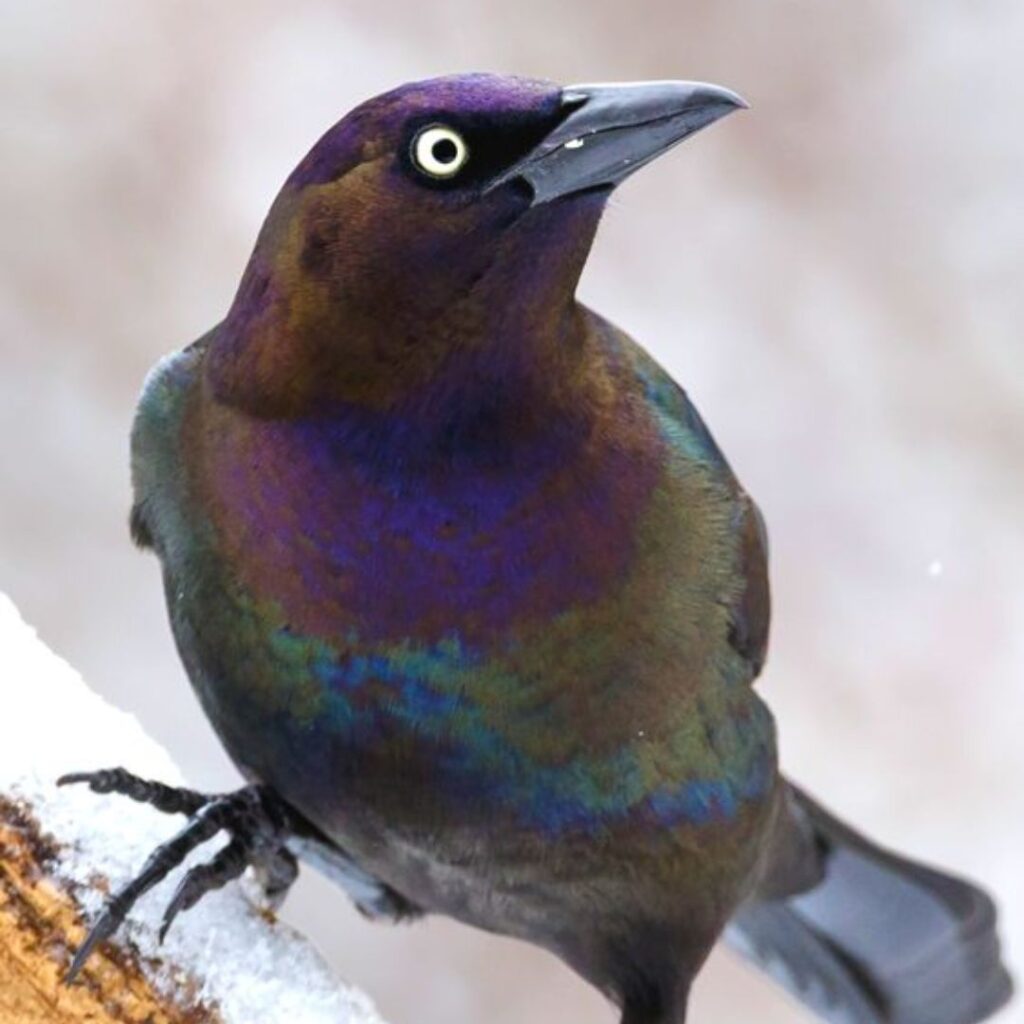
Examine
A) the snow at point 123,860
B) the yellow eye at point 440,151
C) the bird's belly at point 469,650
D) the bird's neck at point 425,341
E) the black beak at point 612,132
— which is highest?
the black beak at point 612,132

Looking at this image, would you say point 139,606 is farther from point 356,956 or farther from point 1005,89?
point 1005,89

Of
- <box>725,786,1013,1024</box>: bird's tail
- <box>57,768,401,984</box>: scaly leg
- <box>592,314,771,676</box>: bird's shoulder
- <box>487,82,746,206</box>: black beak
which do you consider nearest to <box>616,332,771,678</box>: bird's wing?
<box>592,314,771,676</box>: bird's shoulder

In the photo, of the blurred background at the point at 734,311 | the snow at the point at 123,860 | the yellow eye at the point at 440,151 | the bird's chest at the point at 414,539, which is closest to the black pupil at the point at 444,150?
the yellow eye at the point at 440,151

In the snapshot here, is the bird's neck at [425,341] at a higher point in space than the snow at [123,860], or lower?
higher

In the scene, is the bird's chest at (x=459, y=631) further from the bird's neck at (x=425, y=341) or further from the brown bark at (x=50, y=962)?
the brown bark at (x=50, y=962)

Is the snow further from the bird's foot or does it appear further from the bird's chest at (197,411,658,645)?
the bird's chest at (197,411,658,645)

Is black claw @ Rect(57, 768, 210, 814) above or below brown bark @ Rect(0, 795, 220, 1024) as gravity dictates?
above

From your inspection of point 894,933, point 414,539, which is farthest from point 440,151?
point 894,933

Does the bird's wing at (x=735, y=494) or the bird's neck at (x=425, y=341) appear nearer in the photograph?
the bird's neck at (x=425, y=341)
